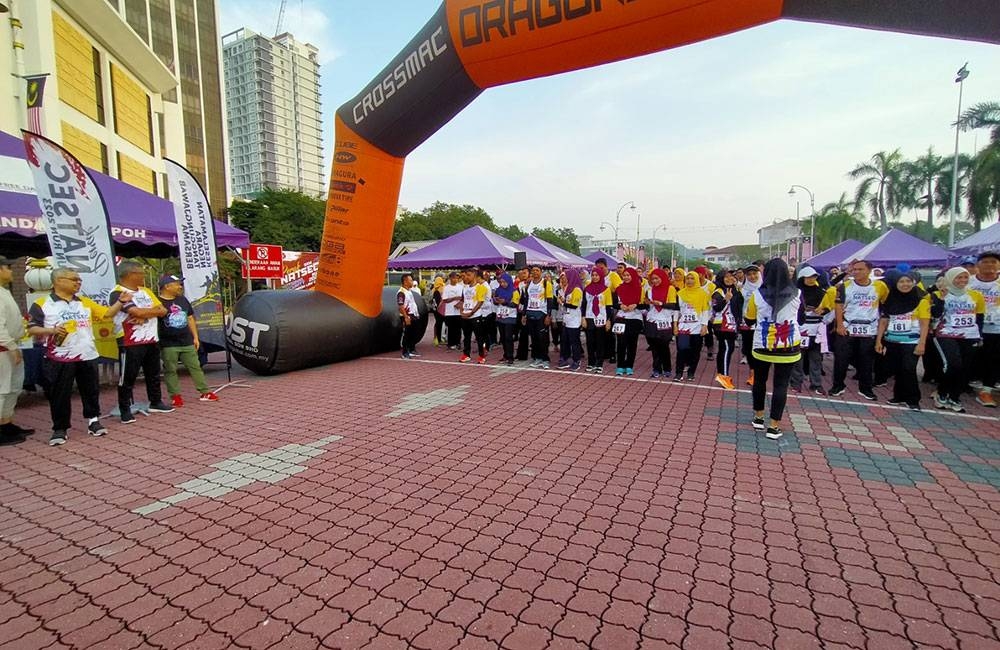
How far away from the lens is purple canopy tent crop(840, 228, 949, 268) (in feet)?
45.6

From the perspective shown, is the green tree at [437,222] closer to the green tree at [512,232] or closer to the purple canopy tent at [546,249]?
the green tree at [512,232]

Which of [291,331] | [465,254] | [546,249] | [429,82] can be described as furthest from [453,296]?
[546,249]

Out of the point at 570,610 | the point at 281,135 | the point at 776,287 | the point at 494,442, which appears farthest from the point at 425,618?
the point at 281,135

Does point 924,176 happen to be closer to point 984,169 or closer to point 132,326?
point 984,169

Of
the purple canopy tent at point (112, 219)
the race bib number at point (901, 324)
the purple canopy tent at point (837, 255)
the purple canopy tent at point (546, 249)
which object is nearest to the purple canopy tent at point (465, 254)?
the purple canopy tent at point (546, 249)

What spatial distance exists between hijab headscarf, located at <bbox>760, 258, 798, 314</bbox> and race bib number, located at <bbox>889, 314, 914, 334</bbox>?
2.32 meters

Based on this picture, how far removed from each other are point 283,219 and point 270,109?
82.8 metres

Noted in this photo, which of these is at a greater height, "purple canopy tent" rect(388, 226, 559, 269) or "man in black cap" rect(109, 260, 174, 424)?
"purple canopy tent" rect(388, 226, 559, 269)

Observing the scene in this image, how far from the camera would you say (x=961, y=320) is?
6.03m

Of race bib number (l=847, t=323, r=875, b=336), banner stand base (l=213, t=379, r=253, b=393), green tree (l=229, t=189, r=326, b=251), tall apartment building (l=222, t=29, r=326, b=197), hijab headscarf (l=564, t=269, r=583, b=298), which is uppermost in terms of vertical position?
tall apartment building (l=222, t=29, r=326, b=197)

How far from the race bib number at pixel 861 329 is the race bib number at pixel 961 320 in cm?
80

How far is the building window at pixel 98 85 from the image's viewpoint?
1883 cm

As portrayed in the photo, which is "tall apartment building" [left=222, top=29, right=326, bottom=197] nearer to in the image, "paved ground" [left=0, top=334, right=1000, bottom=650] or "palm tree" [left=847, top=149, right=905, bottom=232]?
"palm tree" [left=847, top=149, right=905, bottom=232]

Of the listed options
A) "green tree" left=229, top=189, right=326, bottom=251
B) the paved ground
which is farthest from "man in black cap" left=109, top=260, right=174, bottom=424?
"green tree" left=229, top=189, right=326, bottom=251
